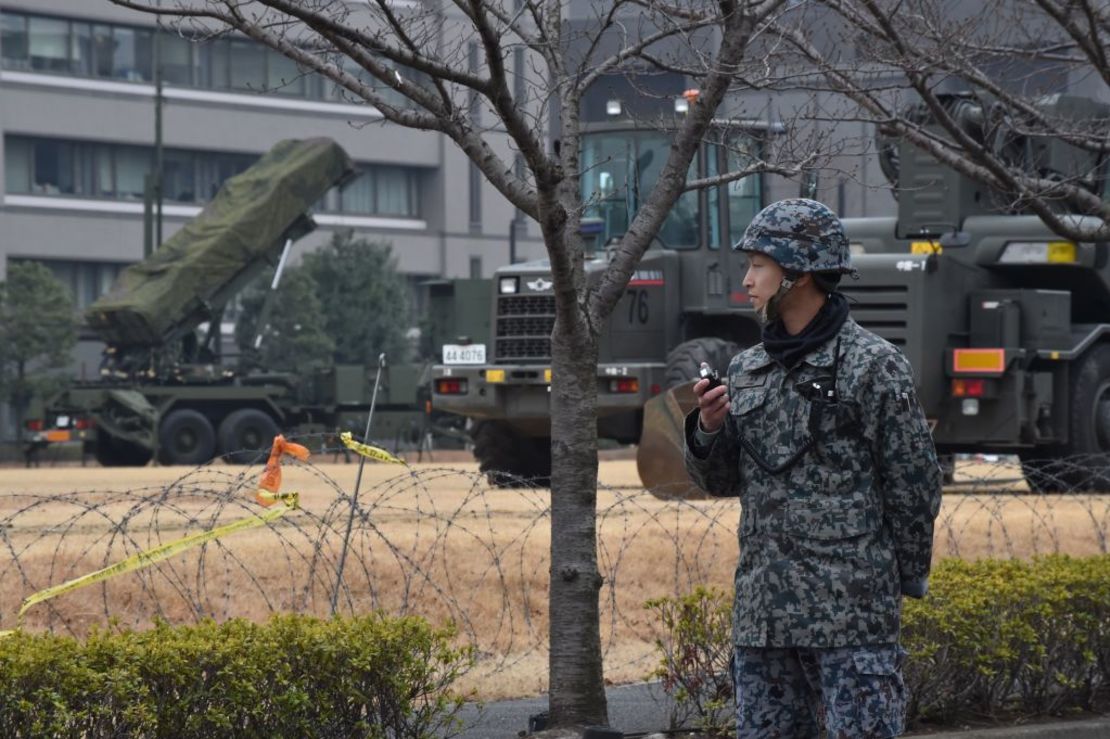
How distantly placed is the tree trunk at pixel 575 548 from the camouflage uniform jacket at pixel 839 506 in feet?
8.80

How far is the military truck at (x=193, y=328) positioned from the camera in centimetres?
3512

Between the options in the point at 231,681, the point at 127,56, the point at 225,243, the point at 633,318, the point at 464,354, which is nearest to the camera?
the point at 231,681

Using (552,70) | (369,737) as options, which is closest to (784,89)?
(552,70)

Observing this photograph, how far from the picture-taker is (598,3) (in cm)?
1012

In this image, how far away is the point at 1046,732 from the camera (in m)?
8.59

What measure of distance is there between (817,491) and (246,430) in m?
32.1

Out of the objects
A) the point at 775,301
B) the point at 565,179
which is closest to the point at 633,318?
the point at 565,179

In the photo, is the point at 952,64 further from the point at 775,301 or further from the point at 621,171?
the point at 621,171

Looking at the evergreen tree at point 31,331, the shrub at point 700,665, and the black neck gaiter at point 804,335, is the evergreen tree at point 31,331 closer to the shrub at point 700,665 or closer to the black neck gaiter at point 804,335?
the shrub at point 700,665

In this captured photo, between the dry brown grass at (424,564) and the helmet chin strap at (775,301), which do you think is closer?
the helmet chin strap at (775,301)

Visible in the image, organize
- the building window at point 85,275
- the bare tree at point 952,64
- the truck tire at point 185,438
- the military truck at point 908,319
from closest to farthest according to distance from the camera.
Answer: the bare tree at point 952,64 < the military truck at point 908,319 < the truck tire at point 185,438 < the building window at point 85,275

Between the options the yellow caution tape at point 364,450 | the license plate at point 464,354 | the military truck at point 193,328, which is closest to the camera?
the yellow caution tape at point 364,450

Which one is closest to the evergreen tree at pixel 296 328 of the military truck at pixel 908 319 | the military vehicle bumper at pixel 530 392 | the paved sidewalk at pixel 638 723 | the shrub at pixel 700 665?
the military vehicle bumper at pixel 530 392

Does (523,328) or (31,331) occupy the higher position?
(31,331)
